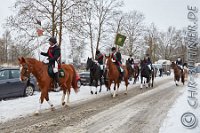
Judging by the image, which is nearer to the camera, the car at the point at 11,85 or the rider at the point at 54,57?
the rider at the point at 54,57

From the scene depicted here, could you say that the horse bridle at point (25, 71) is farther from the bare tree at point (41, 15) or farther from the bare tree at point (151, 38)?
the bare tree at point (151, 38)

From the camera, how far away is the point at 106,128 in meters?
7.83

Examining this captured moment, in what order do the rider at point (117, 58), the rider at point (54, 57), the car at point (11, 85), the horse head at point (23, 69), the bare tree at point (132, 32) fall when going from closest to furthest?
the horse head at point (23, 69) < the rider at point (54, 57) < the car at point (11, 85) < the rider at point (117, 58) < the bare tree at point (132, 32)

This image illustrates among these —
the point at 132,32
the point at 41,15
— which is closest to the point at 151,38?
the point at 132,32

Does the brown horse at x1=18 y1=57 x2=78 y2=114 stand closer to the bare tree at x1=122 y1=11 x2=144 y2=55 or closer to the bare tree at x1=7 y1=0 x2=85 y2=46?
the bare tree at x1=7 y1=0 x2=85 y2=46

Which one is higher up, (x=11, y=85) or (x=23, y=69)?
(x=23, y=69)

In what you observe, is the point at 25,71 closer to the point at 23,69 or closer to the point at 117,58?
the point at 23,69

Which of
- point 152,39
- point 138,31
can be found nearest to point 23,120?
point 138,31

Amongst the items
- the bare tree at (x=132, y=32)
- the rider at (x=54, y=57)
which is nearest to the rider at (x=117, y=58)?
the rider at (x=54, y=57)

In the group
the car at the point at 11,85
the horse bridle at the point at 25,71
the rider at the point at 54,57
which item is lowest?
the car at the point at 11,85

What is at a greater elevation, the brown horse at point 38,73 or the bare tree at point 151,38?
the bare tree at point 151,38

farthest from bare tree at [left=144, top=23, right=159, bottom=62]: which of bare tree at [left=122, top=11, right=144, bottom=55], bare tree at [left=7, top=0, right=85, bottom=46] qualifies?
bare tree at [left=7, top=0, right=85, bottom=46]

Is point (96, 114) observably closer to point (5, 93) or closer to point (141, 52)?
point (5, 93)

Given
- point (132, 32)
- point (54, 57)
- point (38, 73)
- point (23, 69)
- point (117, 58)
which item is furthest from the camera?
point (132, 32)
